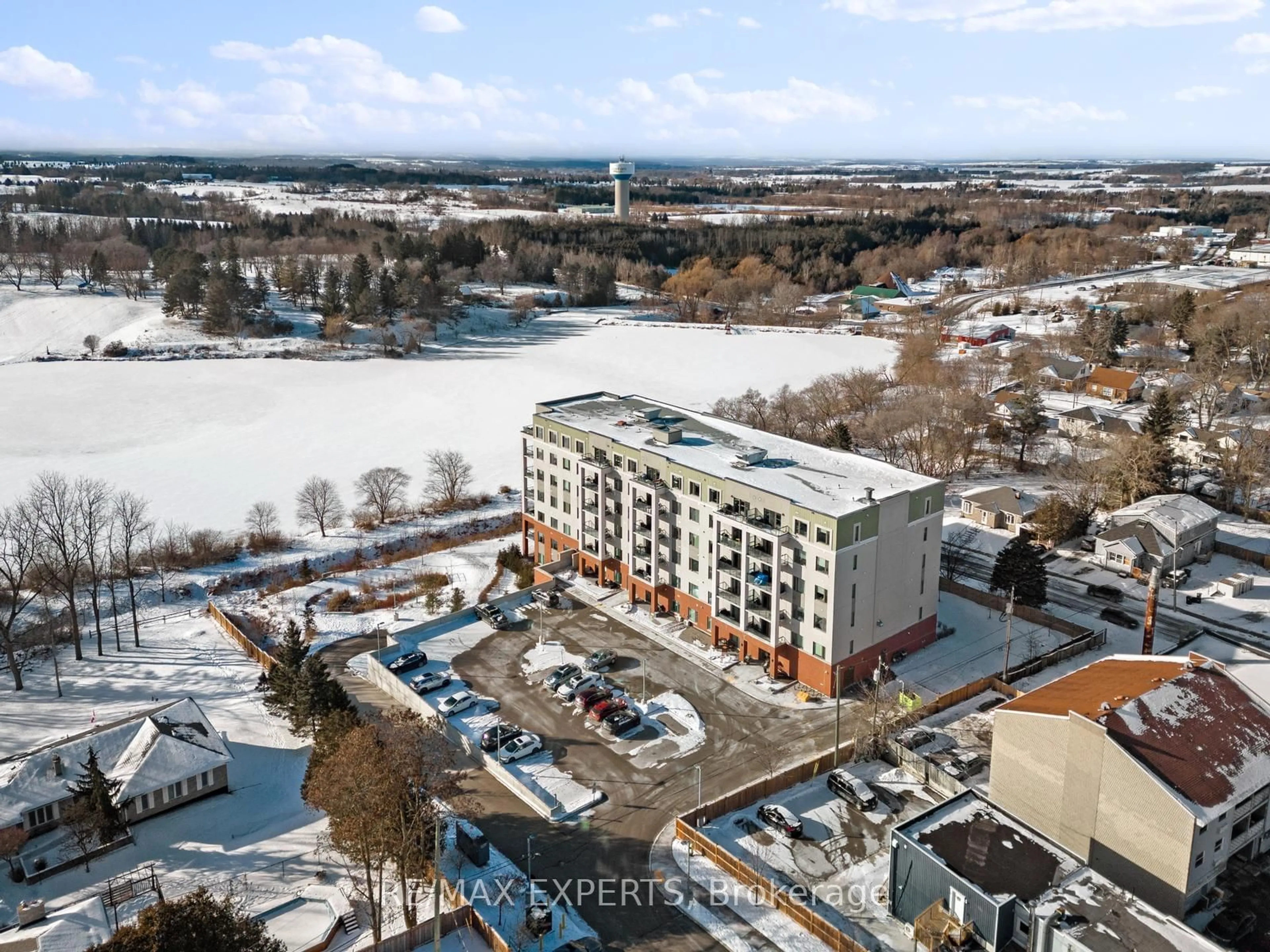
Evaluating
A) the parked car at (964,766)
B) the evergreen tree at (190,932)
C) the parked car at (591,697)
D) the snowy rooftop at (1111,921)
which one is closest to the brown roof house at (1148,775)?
the parked car at (964,766)

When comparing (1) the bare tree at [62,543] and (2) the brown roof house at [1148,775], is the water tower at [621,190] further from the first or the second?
(2) the brown roof house at [1148,775]

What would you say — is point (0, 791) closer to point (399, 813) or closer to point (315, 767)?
point (315, 767)

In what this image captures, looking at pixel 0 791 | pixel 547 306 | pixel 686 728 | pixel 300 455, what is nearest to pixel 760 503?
pixel 686 728

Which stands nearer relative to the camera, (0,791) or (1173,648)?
(0,791)

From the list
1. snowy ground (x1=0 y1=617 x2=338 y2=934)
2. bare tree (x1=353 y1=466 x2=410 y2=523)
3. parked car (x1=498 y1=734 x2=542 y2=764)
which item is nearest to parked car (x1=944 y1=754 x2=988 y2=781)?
parked car (x1=498 y1=734 x2=542 y2=764)

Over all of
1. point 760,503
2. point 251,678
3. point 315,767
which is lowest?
point 251,678

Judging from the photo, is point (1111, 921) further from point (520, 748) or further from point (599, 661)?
point (599, 661)

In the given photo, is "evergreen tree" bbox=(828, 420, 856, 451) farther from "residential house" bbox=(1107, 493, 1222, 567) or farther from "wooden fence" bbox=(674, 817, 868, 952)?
"wooden fence" bbox=(674, 817, 868, 952)

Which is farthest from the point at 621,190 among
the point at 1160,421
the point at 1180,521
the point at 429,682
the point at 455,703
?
the point at 455,703
